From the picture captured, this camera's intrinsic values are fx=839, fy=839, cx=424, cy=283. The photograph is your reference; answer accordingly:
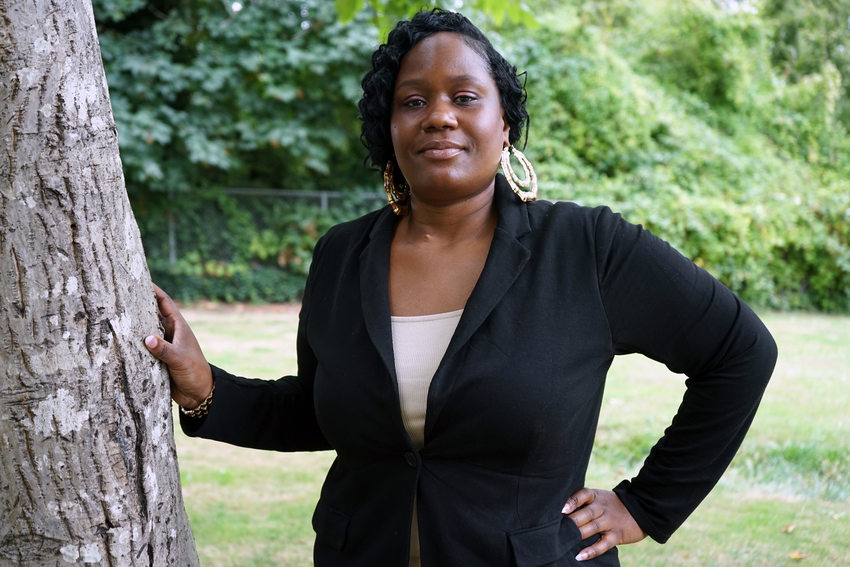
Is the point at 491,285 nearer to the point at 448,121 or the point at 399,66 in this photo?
the point at 448,121

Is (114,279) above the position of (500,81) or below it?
below

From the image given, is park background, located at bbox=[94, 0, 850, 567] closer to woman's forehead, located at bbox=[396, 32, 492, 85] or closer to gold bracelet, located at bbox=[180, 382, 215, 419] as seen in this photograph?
gold bracelet, located at bbox=[180, 382, 215, 419]

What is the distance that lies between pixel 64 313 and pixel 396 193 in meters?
1.01

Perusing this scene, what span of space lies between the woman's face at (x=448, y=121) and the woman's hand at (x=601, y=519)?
84cm

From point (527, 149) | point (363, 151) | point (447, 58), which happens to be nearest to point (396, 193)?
point (447, 58)

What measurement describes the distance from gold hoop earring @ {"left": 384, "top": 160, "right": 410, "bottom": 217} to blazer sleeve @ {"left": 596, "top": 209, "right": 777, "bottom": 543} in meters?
0.63

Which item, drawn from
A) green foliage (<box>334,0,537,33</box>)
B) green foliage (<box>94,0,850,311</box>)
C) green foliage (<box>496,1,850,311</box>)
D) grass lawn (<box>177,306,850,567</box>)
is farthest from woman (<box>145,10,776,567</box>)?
green foliage (<box>496,1,850,311</box>)

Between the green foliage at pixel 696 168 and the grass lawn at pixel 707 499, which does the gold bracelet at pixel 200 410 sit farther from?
the green foliage at pixel 696 168

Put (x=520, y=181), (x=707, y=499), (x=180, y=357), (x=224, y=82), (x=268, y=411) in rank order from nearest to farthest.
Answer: (x=180, y=357)
(x=520, y=181)
(x=268, y=411)
(x=707, y=499)
(x=224, y=82)

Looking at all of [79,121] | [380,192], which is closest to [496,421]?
[79,121]

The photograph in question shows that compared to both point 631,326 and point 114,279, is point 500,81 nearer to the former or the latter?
point 631,326

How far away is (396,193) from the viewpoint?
2477mm

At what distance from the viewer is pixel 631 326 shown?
1.99 meters

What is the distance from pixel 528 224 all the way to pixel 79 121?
109 cm
